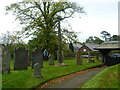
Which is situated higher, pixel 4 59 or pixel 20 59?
pixel 4 59

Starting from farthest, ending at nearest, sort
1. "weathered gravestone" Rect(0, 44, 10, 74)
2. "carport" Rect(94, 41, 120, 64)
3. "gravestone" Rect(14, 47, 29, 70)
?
"carport" Rect(94, 41, 120, 64) → "gravestone" Rect(14, 47, 29, 70) → "weathered gravestone" Rect(0, 44, 10, 74)

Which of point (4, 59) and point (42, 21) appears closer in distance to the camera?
point (4, 59)

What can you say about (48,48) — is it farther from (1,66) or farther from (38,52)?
(1,66)

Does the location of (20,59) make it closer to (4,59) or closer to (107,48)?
(4,59)

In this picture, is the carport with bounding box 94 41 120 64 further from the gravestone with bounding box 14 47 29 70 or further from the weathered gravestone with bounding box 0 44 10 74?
the weathered gravestone with bounding box 0 44 10 74

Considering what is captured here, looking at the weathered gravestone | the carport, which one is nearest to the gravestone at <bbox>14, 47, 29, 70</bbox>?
the weathered gravestone

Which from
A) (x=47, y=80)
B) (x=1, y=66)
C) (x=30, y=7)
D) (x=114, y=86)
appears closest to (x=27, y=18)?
(x=30, y=7)

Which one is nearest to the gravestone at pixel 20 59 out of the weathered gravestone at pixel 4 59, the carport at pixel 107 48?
the weathered gravestone at pixel 4 59

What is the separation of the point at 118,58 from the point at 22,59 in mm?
13142

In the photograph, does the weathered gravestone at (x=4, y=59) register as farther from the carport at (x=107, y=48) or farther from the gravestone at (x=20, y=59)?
the carport at (x=107, y=48)

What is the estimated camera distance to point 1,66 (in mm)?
11797

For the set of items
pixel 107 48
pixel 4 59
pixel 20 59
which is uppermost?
pixel 107 48

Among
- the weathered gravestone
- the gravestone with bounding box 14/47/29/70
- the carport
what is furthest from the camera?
the carport

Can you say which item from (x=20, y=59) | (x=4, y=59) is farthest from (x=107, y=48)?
(x=4, y=59)
